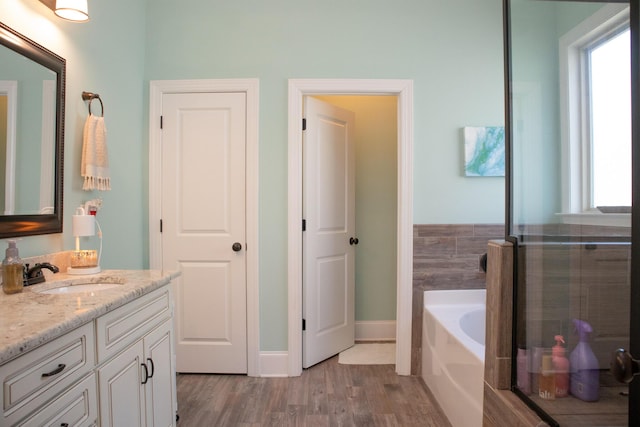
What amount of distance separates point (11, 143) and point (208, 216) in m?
1.20

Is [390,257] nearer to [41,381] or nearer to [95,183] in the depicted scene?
[95,183]

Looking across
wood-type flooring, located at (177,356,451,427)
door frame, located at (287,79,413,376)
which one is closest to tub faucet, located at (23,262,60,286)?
wood-type flooring, located at (177,356,451,427)

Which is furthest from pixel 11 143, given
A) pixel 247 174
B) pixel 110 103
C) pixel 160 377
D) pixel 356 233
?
pixel 356 233

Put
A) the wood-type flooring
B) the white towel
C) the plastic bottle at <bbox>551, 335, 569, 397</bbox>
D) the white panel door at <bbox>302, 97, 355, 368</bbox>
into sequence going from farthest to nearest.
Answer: the white panel door at <bbox>302, 97, 355, 368</bbox> → the wood-type flooring → the white towel → the plastic bottle at <bbox>551, 335, 569, 397</bbox>

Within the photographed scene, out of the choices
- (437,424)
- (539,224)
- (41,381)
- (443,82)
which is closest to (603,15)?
(539,224)

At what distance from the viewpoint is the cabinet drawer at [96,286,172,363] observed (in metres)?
1.12

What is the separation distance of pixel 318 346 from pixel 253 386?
57cm

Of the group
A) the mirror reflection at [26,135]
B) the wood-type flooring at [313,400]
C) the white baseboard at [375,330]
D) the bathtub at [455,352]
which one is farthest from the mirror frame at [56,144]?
the white baseboard at [375,330]

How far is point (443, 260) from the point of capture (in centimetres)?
250

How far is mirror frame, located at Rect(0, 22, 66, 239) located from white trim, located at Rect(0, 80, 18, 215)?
0.22 feet

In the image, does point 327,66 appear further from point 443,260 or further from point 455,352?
point 455,352

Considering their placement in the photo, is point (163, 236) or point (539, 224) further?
point (163, 236)

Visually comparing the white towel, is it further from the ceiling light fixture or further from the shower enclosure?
the shower enclosure

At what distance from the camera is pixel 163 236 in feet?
8.14
